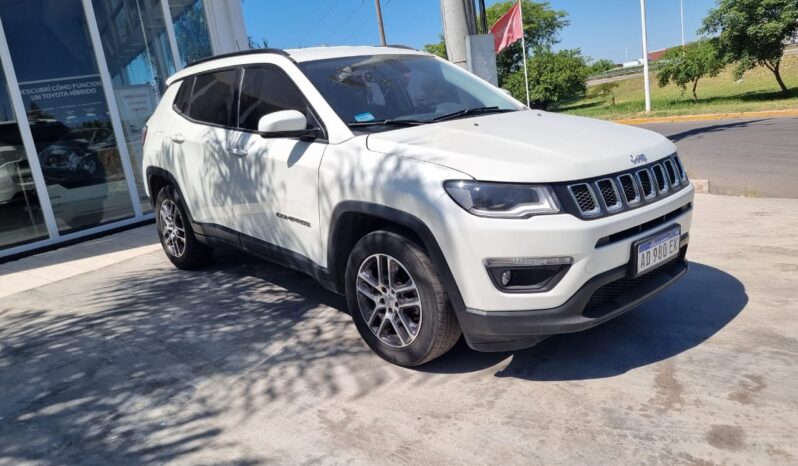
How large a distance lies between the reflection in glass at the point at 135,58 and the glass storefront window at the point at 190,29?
0.23m

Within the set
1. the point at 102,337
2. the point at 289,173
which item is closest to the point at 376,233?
the point at 289,173

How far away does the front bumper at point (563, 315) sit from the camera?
2.82 meters

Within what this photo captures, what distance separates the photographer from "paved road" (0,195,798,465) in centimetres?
265

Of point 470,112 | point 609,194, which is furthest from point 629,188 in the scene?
point 470,112

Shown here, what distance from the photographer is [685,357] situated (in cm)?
326

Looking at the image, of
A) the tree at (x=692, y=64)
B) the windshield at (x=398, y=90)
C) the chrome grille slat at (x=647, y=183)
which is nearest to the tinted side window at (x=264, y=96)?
the windshield at (x=398, y=90)

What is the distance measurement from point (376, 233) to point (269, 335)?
1.28 metres

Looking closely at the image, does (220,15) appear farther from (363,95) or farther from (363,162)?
(363,162)

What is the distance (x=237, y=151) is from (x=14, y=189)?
4.73m

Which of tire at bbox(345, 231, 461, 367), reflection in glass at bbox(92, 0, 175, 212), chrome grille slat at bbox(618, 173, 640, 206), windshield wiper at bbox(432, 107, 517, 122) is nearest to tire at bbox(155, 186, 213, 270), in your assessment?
tire at bbox(345, 231, 461, 367)

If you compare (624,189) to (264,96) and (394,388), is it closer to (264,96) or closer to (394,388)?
(394,388)

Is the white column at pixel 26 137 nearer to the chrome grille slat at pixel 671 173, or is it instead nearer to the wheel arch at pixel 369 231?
the wheel arch at pixel 369 231

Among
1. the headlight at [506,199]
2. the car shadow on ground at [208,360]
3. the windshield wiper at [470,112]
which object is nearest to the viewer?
the headlight at [506,199]

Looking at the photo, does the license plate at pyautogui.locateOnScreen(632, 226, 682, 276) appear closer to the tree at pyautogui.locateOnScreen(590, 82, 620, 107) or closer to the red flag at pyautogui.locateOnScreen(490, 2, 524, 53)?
the red flag at pyautogui.locateOnScreen(490, 2, 524, 53)
